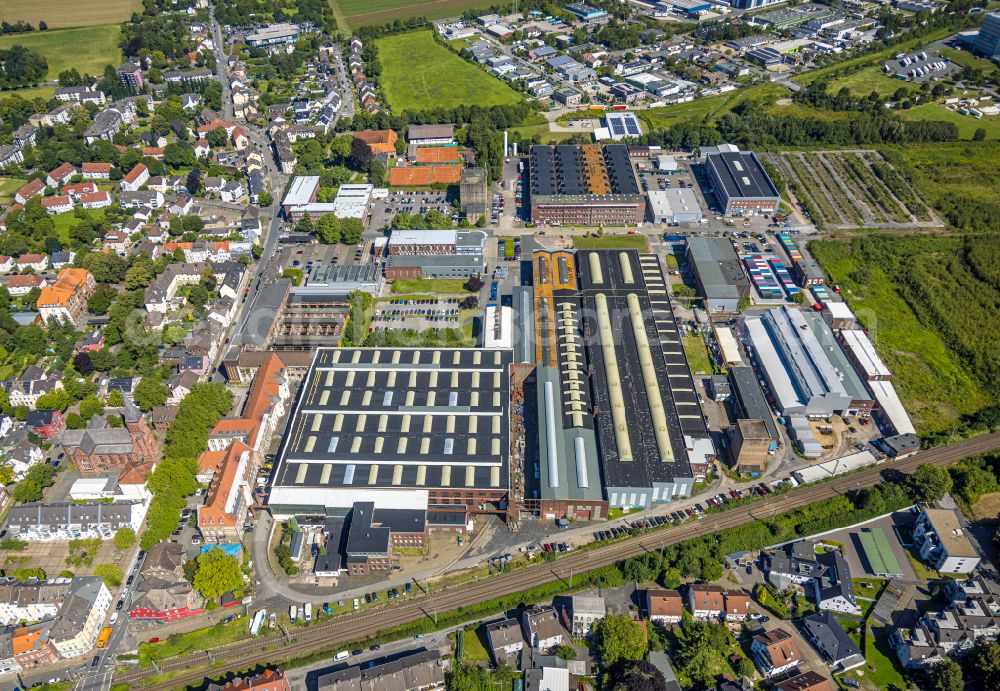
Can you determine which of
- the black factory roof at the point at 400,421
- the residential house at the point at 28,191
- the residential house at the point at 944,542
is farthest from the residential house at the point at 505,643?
the residential house at the point at 28,191

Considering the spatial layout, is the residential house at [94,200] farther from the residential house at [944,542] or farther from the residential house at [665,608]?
the residential house at [944,542]

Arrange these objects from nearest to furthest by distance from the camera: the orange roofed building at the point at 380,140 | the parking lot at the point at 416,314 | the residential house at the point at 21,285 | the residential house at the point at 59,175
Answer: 1. the parking lot at the point at 416,314
2. the residential house at the point at 21,285
3. the residential house at the point at 59,175
4. the orange roofed building at the point at 380,140

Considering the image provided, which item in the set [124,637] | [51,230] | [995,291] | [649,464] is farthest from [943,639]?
[51,230]

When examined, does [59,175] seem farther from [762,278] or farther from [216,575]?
[762,278]

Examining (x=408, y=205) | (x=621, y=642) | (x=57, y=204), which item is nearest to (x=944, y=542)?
(x=621, y=642)

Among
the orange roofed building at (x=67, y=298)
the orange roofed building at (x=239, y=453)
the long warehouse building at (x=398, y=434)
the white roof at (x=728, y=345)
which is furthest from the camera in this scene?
the orange roofed building at (x=67, y=298)

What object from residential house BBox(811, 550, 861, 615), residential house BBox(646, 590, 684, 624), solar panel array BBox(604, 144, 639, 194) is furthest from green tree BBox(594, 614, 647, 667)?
solar panel array BBox(604, 144, 639, 194)

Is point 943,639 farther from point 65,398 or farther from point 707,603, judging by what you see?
point 65,398
